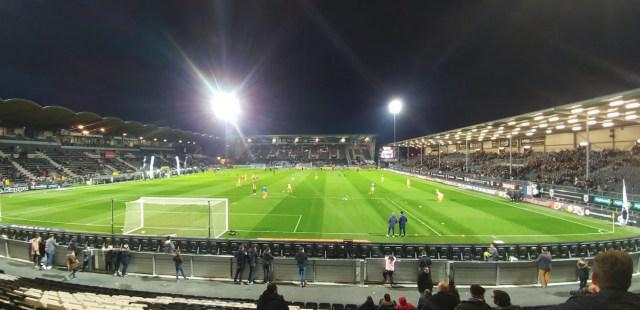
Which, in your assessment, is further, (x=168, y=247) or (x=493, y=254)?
(x=168, y=247)

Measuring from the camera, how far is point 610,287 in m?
2.52

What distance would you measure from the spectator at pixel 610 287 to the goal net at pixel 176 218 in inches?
755

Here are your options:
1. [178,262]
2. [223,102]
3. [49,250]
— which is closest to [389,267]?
[178,262]

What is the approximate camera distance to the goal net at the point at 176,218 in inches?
894

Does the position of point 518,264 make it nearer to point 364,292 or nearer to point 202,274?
point 364,292

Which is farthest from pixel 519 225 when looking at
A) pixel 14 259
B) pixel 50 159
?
pixel 50 159

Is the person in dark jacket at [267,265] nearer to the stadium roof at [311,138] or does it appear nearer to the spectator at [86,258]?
the spectator at [86,258]

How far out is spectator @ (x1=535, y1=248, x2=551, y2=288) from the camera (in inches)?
574

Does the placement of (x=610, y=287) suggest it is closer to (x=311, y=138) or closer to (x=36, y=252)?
(x=36, y=252)

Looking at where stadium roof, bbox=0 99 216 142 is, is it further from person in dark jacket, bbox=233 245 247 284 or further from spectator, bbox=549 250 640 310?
spectator, bbox=549 250 640 310

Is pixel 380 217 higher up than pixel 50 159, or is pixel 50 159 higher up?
pixel 50 159

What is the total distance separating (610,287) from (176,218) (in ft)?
91.3

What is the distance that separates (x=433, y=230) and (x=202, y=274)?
14882mm

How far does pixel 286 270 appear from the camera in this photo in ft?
50.8
